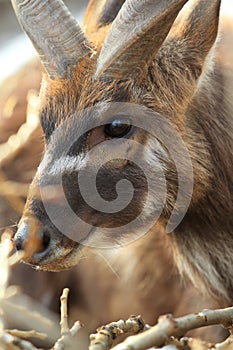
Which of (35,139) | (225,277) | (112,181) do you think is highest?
(35,139)

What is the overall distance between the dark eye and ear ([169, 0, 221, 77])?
319mm

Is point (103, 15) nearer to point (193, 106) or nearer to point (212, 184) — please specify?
point (193, 106)

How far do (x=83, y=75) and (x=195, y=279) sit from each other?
104 centimetres

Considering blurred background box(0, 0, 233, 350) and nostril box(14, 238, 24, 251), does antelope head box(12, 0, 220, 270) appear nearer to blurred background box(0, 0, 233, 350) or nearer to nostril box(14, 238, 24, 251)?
nostril box(14, 238, 24, 251)

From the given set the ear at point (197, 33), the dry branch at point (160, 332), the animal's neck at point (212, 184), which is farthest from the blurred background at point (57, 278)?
the dry branch at point (160, 332)

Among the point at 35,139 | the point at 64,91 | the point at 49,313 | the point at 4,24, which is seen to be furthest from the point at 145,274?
the point at 4,24

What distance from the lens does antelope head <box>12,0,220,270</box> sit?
288 cm

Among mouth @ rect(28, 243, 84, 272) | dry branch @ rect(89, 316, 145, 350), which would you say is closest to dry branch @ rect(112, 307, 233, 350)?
dry branch @ rect(89, 316, 145, 350)

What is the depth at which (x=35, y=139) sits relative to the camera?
411cm

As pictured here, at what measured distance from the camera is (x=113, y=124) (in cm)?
292

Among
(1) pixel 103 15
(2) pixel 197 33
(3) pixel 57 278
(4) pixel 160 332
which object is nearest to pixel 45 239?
(4) pixel 160 332

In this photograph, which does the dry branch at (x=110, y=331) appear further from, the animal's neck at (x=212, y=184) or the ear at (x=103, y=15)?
the ear at (x=103, y=15)

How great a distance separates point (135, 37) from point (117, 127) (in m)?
0.29

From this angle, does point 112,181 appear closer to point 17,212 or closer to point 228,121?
point 228,121
